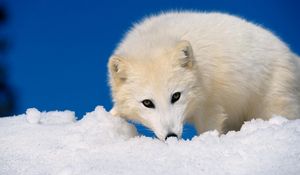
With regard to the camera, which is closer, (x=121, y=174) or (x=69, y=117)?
(x=121, y=174)

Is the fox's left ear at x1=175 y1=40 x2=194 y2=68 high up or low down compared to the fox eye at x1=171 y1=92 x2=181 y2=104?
up

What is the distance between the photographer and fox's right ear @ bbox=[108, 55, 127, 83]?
6363mm

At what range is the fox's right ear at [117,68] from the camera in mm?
6363

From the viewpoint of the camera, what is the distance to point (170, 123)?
232 inches

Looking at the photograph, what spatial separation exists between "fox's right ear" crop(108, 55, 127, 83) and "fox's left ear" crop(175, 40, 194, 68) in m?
0.68

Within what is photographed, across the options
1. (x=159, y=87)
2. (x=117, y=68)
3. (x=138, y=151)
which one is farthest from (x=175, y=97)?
(x=138, y=151)

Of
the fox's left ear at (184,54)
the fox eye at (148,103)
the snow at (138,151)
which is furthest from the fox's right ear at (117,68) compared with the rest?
the snow at (138,151)

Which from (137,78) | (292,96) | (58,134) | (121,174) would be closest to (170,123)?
(137,78)

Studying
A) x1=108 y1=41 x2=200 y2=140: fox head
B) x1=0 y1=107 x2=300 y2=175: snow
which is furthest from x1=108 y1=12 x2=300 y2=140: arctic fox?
x1=0 y1=107 x2=300 y2=175: snow

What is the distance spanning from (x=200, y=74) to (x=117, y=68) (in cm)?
106

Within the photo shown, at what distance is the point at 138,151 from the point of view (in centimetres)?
459

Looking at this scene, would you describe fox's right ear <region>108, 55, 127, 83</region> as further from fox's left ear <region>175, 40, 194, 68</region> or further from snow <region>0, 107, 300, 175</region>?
snow <region>0, 107, 300, 175</region>

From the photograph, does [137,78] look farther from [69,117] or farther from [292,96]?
[292,96]

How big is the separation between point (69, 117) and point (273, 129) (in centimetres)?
284
